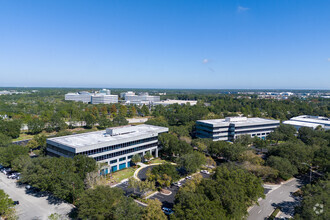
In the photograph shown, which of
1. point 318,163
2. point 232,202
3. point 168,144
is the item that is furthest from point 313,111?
point 232,202

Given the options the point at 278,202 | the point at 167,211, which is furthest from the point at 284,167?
the point at 167,211

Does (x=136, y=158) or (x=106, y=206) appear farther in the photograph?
(x=136, y=158)

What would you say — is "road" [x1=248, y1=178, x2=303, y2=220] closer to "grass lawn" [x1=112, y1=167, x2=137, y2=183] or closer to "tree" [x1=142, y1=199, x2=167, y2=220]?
"tree" [x1=142, y1=199, x2=167, y2=220]

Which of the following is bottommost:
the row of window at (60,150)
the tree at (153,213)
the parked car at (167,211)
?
the parked car at (167,211)

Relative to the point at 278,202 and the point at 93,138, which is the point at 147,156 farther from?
the point at 278,202

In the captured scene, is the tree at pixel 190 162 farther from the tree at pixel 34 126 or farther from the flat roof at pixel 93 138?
the tree at pixel 34 126

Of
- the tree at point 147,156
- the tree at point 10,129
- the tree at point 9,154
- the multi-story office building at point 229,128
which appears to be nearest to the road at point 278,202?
the tree at point 147,156
